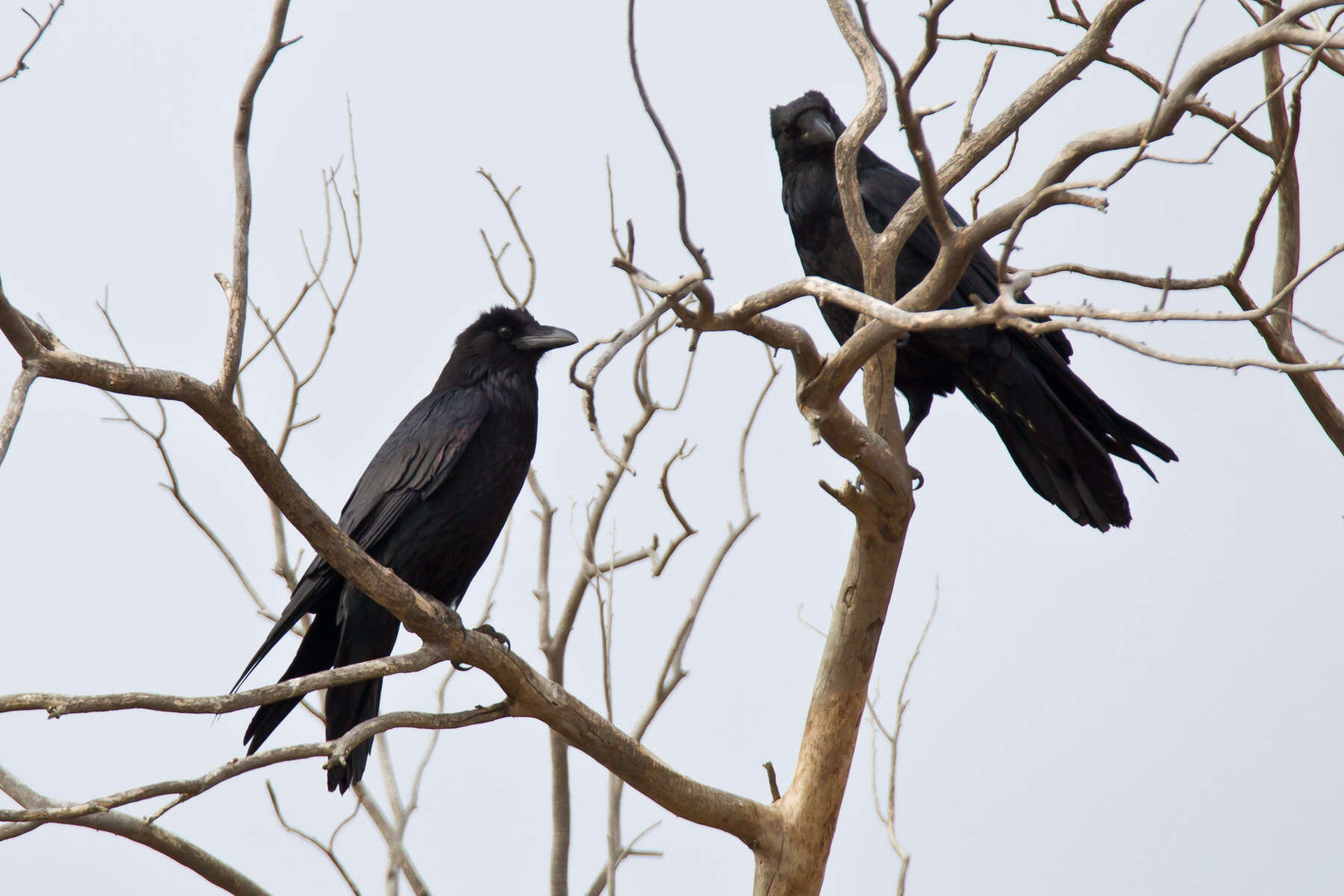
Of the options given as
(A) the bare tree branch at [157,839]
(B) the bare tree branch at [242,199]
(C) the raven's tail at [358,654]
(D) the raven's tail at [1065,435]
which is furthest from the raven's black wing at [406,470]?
(D) the raven's tail at [1065,435]

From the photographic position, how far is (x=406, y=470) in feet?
13.3

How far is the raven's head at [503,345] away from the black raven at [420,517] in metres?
0.11

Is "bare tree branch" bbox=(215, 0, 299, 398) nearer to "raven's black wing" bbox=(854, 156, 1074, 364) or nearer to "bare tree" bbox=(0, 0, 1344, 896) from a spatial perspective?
"bare tree" bbox=(0, 0, 1344, 896)

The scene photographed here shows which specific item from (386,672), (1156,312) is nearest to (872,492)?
(386,672)

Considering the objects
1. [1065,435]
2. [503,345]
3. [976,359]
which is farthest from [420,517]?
[1065,435]

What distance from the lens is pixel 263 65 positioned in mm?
2443

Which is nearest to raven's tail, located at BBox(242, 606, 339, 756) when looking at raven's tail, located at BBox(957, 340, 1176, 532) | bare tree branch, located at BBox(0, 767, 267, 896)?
bare tree branch, located at BBox(0, 767, 267, 896)

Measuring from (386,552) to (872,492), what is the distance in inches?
65.4

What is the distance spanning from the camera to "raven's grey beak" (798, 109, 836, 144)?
15.6ft

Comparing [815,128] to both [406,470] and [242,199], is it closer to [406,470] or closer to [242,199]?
[406,470]

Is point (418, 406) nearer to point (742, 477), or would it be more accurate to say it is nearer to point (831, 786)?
point (742, 477)

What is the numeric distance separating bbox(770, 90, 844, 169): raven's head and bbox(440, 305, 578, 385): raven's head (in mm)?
1236

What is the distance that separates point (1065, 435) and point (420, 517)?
7.60 feet

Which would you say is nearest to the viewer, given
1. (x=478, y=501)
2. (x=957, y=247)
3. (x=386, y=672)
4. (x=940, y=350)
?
(x=386, y=672)
